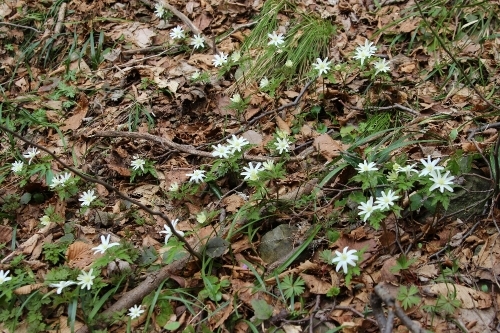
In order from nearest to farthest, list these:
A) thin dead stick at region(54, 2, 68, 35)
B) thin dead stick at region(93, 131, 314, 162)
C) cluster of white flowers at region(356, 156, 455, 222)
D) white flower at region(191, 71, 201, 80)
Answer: cluster of white flowers at region(356, 156, 455, 222) → thin dead stick at region(93, 131, 314, 162) → white flower at region(191, 71, 201, 80) → thin dead stick at region(54, 2, 68, 35)

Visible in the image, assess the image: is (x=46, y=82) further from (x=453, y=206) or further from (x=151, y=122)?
(x=453, y=206)

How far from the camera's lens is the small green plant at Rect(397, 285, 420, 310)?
6.51 ft

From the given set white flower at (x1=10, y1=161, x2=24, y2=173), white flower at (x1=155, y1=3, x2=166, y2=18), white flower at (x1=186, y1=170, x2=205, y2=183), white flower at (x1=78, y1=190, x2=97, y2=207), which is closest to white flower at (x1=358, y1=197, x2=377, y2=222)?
white flower at (x1=186, y1=170, x2=205, y2=183)

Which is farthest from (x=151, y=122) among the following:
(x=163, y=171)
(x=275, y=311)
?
(x=275, y=311)

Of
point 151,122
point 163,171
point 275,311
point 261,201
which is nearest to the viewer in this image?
point 275,311

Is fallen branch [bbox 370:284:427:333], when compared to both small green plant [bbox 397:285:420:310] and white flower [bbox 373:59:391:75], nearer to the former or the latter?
small green plant [bbox 397:285:420:310]

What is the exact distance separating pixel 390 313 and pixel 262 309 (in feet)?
1.99


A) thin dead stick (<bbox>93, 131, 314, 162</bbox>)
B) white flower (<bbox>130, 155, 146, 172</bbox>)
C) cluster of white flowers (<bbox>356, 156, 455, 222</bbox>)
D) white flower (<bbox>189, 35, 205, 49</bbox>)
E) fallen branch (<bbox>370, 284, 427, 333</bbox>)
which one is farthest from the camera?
white flower (<bbox>189, 35, 205, 49</bbox>)

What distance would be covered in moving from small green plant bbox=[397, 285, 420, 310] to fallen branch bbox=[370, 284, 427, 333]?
0.74 feet

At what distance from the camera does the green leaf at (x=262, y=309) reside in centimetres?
213

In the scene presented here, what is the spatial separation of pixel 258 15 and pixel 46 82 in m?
1.85

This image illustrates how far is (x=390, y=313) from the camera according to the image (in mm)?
1773

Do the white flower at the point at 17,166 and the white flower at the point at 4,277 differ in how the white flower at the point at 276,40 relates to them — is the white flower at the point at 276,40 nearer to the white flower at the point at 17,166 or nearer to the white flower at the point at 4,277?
the white flower at the point at 17,166

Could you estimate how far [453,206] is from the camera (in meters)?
2.41
